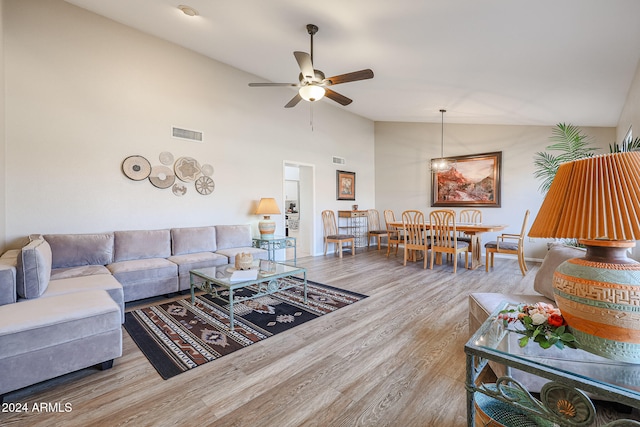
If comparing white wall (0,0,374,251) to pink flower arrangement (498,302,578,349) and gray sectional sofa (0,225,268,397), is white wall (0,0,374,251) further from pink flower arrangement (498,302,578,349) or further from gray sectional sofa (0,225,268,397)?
pink flower arrangement (498,302,578,349)

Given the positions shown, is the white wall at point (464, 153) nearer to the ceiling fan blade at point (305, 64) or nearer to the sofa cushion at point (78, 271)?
the ceiling fan blade at point (305, 64)

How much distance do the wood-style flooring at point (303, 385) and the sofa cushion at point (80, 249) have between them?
4.35 feet

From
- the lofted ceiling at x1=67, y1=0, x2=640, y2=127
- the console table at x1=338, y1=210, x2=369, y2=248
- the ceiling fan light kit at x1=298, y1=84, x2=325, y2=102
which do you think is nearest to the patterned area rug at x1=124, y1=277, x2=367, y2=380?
the ceiling fan light kit at x1=298, y1=84, x2=325, y2=102

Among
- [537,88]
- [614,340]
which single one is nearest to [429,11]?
[537,88]

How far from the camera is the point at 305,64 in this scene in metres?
2.91

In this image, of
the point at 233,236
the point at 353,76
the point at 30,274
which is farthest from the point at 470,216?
the point at 30,274

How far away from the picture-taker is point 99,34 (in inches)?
141

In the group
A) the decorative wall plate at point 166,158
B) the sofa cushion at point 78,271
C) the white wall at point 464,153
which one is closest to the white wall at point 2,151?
the sofa cushion at point 78,271

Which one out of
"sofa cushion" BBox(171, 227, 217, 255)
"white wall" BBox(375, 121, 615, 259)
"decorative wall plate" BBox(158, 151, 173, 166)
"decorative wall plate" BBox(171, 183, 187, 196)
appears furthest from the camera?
"white wall" BBox(375, 121, 615, 259)

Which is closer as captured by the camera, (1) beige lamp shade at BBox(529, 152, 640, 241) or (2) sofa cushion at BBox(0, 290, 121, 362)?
(1) beige lamp shade at BBox(529, 152, 640, 241)

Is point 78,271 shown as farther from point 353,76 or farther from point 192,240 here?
point 353,76

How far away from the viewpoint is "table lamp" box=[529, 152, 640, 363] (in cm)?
81

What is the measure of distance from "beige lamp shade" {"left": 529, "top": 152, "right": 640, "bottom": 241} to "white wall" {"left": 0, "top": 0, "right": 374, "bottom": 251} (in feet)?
14.8

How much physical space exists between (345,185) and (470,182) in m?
2.93
